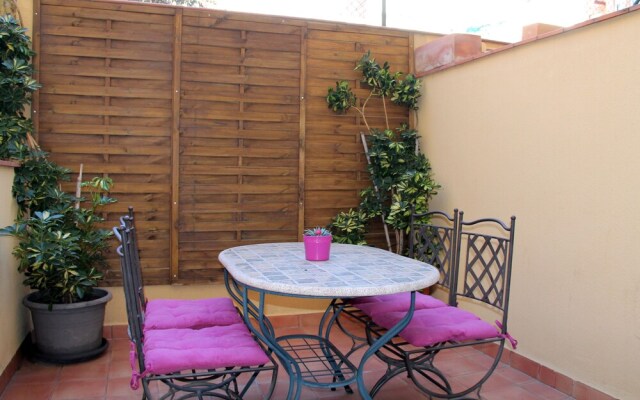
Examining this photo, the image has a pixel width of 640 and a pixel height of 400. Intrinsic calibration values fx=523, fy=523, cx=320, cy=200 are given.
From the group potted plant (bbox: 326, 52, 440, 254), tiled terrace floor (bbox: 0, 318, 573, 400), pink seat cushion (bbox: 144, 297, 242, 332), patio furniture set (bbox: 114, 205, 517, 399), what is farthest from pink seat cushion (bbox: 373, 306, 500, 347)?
potted plant (bbox: 326, 52, 440, 254)

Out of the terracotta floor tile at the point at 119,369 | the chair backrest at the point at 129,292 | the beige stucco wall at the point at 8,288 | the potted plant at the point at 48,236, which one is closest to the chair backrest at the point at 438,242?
the chair backrest at the point at 129,292

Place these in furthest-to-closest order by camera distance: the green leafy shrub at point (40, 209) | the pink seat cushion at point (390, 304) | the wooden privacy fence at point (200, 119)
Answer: the wooden privacy fence at point (200, 119), the green leafy shrub at point (40, 209), the pink seat cushion at point (390, 304)

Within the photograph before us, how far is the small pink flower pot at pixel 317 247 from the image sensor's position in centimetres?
253

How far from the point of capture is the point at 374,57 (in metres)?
4.23

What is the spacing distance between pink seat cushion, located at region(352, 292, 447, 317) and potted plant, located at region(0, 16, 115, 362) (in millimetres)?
1684

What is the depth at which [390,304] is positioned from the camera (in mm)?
2664

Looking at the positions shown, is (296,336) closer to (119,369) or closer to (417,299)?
(417,299)

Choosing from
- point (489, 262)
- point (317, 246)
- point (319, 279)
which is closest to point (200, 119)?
point (317, 246)

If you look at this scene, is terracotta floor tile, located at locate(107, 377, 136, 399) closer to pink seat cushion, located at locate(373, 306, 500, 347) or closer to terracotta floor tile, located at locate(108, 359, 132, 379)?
terracotta floor tile, located at locate(108, 359, 132, 379)

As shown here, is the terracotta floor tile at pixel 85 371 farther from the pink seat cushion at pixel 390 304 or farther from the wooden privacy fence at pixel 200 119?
the pink seat cushion at pixel 390 304

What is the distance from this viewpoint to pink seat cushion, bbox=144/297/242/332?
2.38 m

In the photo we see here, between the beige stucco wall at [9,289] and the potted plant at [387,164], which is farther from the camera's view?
the potted plant at [387,164]

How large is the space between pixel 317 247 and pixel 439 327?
672mm

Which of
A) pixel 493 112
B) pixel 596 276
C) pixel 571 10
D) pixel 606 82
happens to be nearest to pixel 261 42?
pixel 493 112
